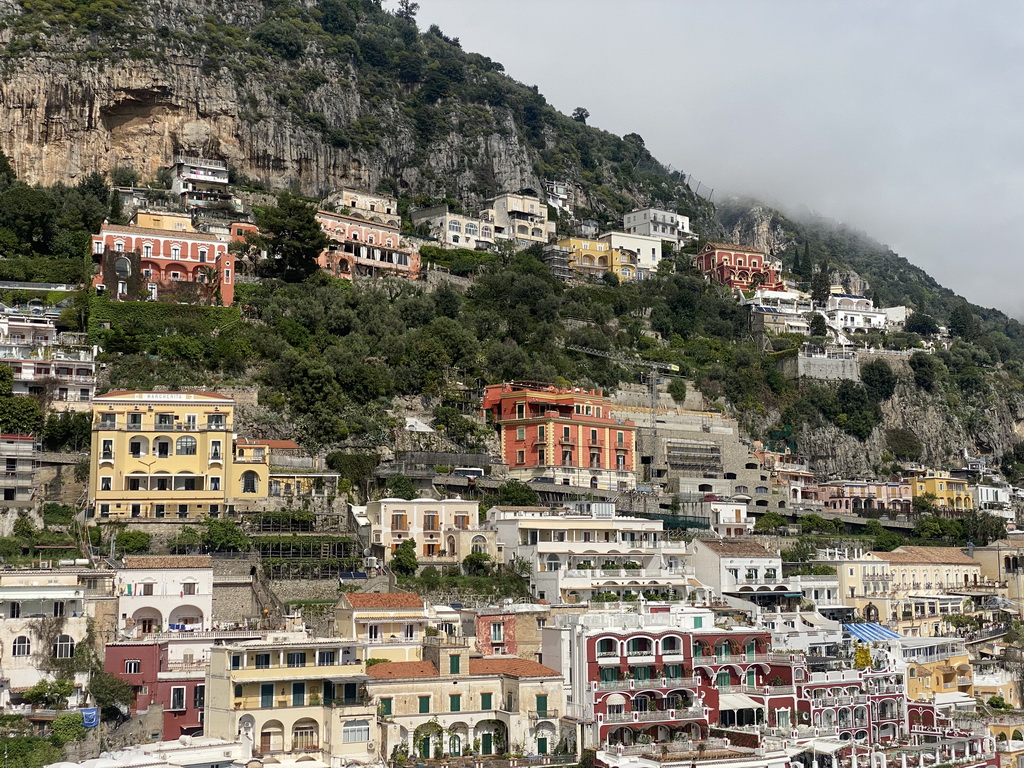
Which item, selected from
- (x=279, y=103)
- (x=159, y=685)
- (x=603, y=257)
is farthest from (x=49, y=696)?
(x=603, y=257)

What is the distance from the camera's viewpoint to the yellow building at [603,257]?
391ft

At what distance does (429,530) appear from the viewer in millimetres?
64125

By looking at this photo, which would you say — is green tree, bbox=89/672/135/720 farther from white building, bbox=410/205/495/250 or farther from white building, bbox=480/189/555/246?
white building, bbox=480/189/555/246

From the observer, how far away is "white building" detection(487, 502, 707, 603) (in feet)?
202

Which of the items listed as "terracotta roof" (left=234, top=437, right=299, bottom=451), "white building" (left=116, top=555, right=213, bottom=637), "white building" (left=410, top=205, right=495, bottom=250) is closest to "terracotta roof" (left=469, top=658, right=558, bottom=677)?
"white building" (left=116, top=555, right=213, bottom=637)

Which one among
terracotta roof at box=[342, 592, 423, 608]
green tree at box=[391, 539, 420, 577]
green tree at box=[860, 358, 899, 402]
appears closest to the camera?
terracotta roof at box=[342, 592, 423, 608]

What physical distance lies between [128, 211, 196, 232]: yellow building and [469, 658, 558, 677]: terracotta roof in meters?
45.2

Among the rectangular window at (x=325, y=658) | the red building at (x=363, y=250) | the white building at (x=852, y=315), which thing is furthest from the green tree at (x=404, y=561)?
the white building at (x=852, y=315)

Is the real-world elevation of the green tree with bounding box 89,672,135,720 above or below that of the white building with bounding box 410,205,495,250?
below

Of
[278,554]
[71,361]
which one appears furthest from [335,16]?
[278,554]

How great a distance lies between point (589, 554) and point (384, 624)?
1538 centimetres

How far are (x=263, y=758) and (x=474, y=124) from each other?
321 ft

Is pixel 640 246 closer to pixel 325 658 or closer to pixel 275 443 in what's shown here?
pixel 275 443

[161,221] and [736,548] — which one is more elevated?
[161,221]
